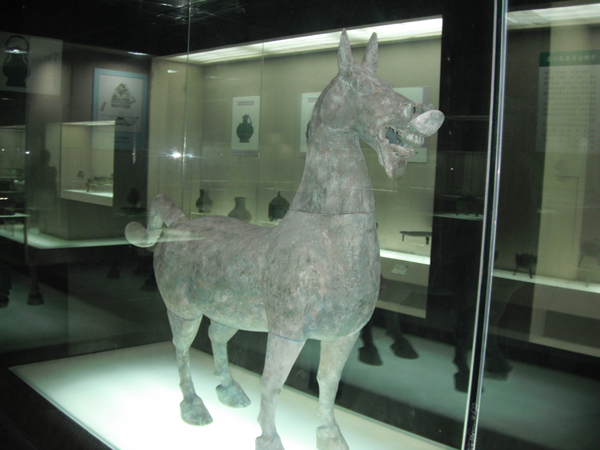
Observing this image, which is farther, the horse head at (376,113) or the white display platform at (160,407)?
the white display platform at (160,407)

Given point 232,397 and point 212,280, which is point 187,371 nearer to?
point 232,397

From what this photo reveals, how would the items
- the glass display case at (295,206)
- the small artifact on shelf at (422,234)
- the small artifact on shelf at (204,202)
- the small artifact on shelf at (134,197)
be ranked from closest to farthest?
the glass display case at (295,206) → the small artifact on shelf at (422,234) → the small artifact on shelf at (204,202) → the small artifact on shelf at (134,197)

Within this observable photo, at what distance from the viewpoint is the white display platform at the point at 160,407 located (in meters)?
2.11

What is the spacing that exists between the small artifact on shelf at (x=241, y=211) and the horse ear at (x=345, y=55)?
899 millimetres

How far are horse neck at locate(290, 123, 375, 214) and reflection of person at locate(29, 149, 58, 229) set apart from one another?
1.85m

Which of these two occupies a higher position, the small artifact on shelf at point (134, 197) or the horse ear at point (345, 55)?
the horse ear at point (345, 55)

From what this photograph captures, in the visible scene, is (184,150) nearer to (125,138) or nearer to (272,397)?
(125,138)

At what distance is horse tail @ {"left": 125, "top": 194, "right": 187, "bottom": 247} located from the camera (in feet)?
7.43

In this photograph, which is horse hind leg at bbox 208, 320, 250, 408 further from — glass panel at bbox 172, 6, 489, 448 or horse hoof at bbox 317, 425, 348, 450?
horse hoof at bbox 317, 425, 348, 450

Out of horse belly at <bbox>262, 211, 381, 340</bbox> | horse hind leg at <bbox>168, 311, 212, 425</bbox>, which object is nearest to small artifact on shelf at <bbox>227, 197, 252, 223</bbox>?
horse hind leg at <bbox>168, 311, 212, 425</bbox>

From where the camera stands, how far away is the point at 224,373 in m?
2.36

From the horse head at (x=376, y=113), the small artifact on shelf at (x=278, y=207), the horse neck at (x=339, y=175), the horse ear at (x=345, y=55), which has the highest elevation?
the horse ear at (x=345, y=55)

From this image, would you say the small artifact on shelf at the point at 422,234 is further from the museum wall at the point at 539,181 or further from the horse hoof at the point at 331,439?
the horse hoof at the point at 331,439

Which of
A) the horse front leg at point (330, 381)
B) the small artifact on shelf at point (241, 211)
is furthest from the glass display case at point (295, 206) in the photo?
the horse front leg at point (330, 381)
